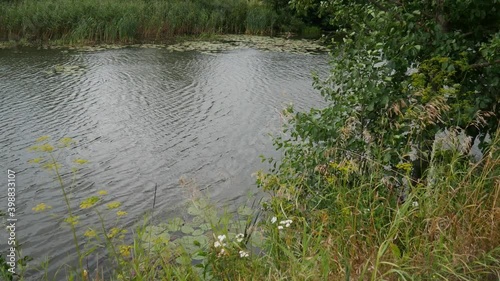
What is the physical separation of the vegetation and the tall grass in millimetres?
14036

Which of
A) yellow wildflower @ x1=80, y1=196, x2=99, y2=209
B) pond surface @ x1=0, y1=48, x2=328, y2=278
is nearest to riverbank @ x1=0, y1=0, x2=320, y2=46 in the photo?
pond surface @ x1=0, y1=48, x2=328, y2=278

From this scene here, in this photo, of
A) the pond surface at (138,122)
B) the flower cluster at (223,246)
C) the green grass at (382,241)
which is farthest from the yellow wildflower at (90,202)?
the flower cluster at (223,246)

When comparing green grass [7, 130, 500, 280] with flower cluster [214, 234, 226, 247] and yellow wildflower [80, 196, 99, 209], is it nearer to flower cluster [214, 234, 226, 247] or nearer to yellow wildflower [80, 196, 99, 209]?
flower cluster [214, 234, 226, 247]

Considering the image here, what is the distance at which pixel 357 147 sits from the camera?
3912 mm

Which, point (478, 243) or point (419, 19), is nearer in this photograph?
point (478, 243)

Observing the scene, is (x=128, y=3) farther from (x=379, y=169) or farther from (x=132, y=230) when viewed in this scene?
(x=379, y=169)

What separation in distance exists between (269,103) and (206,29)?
10.9 m

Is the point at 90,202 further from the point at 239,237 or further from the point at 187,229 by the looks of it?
the point at 239,237

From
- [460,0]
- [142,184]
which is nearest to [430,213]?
[460,0]

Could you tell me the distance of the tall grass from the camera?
16.9 m

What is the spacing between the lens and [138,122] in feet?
30.0

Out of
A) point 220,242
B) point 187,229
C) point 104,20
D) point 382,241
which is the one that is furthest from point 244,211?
point 104,20

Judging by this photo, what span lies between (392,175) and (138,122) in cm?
640

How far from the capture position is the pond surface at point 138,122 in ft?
20.0
